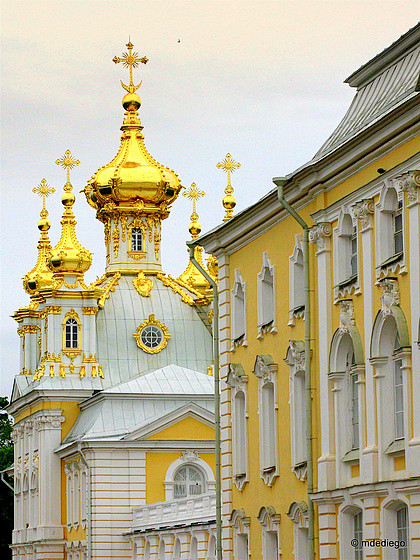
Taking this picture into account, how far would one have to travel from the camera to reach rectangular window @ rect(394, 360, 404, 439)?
24.7 m

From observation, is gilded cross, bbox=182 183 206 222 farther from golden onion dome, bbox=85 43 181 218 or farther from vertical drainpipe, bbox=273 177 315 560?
vertical drainpipe, bbox=273 177 315 560

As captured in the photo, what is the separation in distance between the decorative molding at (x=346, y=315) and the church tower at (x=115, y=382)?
75.6ft

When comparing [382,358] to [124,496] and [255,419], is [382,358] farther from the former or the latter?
[124,496]

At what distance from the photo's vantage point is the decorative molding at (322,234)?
27781mm

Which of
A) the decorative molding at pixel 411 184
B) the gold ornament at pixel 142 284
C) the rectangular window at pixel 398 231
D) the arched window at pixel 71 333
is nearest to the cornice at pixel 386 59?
the rectangular window at pixel 398 231

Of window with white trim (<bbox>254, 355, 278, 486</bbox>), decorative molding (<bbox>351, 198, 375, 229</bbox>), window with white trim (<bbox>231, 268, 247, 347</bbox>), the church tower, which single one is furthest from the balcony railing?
decorative molding (<bbox>351, 198, 375, 229</bbox>)

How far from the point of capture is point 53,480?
58.4 metres

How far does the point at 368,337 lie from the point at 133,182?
3917 centimetres

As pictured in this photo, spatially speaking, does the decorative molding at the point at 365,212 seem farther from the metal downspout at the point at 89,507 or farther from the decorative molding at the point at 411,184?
the metal downspout at the point at 89,507

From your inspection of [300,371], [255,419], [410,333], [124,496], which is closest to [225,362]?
[255,419]

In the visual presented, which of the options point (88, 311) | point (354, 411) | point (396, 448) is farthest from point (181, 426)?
point (396, 448)

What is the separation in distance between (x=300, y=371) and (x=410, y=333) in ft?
17.4

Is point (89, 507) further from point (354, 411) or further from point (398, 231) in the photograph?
point (398, 231)

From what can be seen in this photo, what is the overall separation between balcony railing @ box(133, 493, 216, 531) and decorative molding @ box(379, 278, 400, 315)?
56.0 ft
